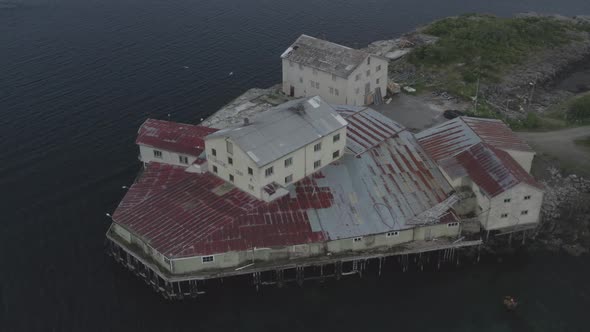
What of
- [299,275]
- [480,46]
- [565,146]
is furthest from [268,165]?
[480,46]

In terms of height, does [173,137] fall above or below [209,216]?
above

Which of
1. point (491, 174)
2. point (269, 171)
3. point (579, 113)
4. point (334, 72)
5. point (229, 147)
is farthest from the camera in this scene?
point (579, 113)

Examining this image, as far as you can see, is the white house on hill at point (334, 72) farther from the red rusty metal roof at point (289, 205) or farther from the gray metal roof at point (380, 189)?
the red rusty metal roof at point (289, 205)

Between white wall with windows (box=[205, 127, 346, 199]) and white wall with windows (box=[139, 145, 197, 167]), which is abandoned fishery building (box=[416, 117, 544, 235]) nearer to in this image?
white wall with windows (box=[205, 127, 346, 199])

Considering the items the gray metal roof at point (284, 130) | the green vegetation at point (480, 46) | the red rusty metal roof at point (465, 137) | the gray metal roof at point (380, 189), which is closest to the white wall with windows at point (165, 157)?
the gray metal roof at point (284, 130)

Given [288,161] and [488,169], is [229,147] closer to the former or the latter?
[288,161]

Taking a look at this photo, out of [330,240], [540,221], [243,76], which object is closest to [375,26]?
[243,76]
